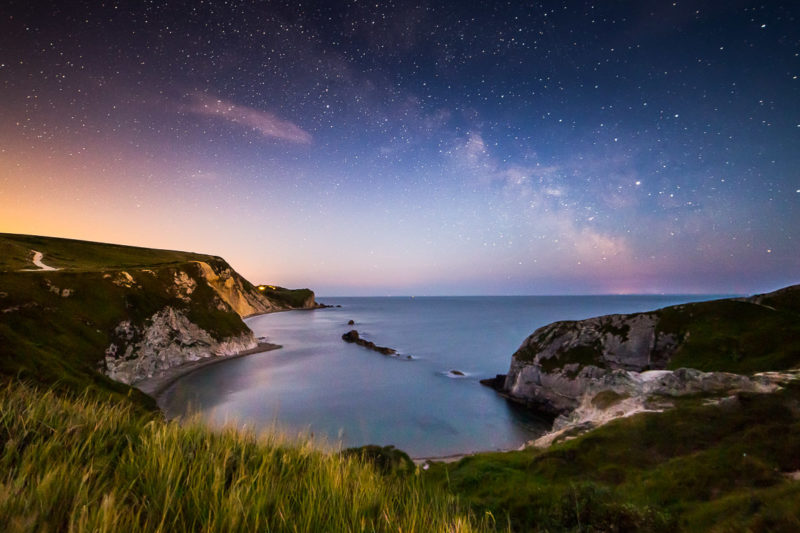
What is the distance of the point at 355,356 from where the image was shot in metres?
71.9

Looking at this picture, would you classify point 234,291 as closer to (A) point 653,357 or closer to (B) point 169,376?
(B) point 169,376

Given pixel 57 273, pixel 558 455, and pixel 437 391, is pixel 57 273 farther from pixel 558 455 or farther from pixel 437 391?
pixel 558 455

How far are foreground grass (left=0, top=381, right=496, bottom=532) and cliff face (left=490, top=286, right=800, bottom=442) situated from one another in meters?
23.3

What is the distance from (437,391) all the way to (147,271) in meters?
67.5

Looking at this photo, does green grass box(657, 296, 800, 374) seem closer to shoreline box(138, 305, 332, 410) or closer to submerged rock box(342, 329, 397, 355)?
submerged rock box(342, 329, 397, 355)

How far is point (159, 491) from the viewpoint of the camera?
222cm

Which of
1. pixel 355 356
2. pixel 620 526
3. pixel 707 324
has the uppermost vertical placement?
pixel 707 324

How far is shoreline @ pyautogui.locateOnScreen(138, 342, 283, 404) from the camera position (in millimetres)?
42250

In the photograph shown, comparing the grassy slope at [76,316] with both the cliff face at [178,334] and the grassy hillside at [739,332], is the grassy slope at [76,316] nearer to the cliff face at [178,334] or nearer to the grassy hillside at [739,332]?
the cliff face at [178,334]

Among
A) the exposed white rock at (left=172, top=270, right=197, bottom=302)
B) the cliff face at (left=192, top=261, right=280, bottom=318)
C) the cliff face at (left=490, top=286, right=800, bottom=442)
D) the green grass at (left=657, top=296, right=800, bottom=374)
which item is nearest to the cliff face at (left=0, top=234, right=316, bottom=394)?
the exposed white rock at (left=172, top=270, right=197, bottom=302)

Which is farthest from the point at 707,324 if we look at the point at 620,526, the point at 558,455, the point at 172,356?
the point at 172,356

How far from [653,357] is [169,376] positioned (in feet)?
221

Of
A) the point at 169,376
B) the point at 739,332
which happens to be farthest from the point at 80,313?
the point at 739,332

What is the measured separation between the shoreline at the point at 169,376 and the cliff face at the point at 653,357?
4375cm
